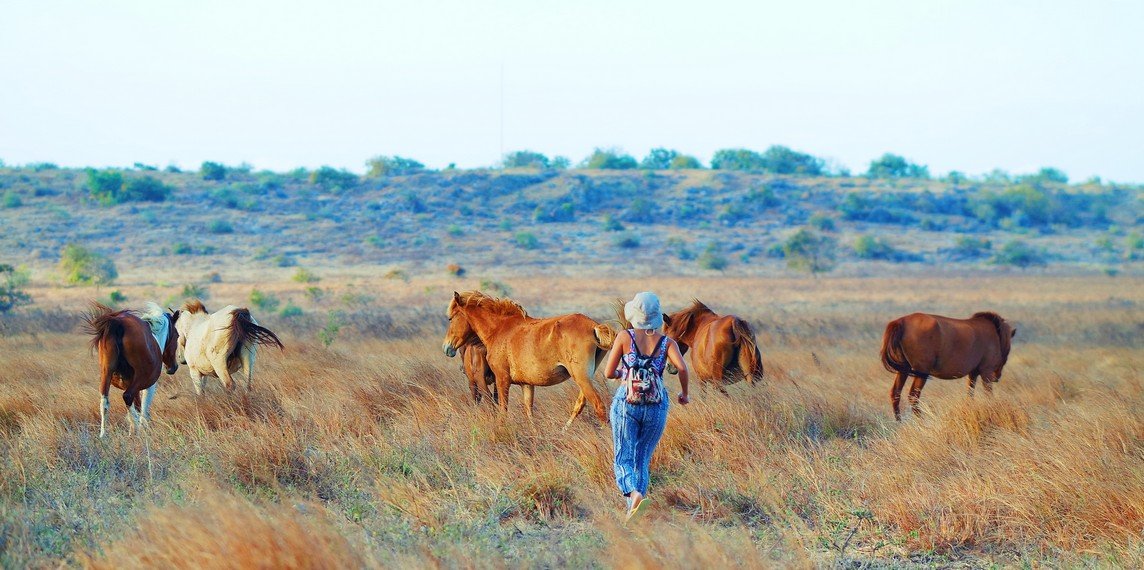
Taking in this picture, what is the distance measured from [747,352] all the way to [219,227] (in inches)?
1663

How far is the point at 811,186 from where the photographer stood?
67.6m

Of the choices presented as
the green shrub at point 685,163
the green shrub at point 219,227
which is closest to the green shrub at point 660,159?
the green shrub at point 685,163

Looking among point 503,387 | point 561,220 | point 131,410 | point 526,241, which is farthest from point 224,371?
point 561,220

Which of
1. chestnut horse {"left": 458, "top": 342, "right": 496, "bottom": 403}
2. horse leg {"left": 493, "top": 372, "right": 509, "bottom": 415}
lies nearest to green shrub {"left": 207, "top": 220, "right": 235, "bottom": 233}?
chestnut horse {"left": 458, "top": 342, "right": 496, "bottom": 403}

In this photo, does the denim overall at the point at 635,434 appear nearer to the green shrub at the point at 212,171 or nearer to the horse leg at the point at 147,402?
the horse leg at the point at 147,402

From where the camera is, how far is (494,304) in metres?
9.35

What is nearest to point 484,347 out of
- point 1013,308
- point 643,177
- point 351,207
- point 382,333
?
point 382,333

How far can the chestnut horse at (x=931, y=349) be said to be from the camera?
10141 millimetres

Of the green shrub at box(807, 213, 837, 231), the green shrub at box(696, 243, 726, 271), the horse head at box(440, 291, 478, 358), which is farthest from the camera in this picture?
the green shrub at box(807, 213, 837, 231)

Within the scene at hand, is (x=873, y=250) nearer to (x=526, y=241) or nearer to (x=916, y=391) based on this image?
Result: (x=526, y=241)

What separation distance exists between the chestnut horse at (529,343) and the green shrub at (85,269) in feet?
87.9

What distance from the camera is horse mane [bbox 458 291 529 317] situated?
30.5ft

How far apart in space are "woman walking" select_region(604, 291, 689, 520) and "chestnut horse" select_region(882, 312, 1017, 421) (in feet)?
15.9

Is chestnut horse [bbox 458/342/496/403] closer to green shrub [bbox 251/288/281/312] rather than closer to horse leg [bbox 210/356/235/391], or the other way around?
horse leg [bbox 210/356/235/391]
